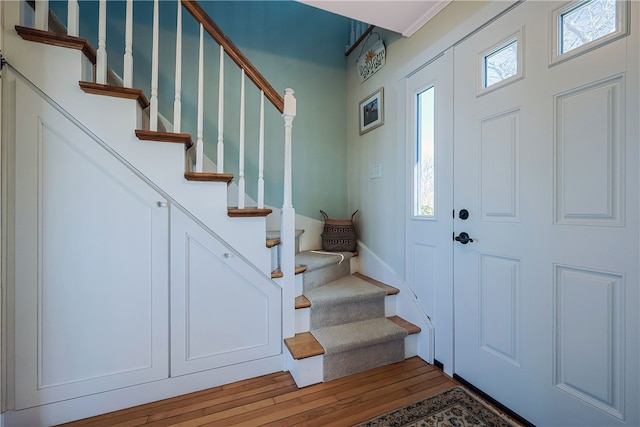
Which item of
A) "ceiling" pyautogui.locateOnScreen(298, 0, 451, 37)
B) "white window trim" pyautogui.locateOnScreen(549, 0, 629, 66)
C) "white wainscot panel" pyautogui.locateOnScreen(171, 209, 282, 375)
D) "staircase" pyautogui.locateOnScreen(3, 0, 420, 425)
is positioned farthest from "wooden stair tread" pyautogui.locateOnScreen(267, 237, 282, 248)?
"white window trim" pyautogui.locateOnScreen(549, 0, 629, 66)

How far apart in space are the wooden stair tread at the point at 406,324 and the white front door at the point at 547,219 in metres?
0.28

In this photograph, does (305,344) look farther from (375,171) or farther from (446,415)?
(375,171)

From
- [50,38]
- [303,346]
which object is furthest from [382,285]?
[50,38]

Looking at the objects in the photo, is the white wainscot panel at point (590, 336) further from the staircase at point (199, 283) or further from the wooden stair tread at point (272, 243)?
the wooden stair tread at point (272, 243)

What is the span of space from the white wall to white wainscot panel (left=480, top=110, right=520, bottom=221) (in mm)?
580

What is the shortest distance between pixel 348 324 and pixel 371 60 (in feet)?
7.33

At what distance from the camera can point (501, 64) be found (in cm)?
137

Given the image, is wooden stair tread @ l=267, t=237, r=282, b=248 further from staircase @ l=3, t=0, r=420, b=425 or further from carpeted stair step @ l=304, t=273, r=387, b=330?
carpeted stair step @ l=304, t=273, r=387, b=330

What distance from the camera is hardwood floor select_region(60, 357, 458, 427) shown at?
1.27 metres

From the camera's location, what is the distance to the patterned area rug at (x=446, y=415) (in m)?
1.23

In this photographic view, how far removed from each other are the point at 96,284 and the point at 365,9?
86.8 inches

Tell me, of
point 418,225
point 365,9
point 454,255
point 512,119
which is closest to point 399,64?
point 365,9

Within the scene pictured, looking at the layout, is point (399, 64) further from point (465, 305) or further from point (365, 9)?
point (465, 305)

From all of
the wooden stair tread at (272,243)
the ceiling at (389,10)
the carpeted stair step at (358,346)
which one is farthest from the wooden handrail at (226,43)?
the carpeted stair step at (358,346)
